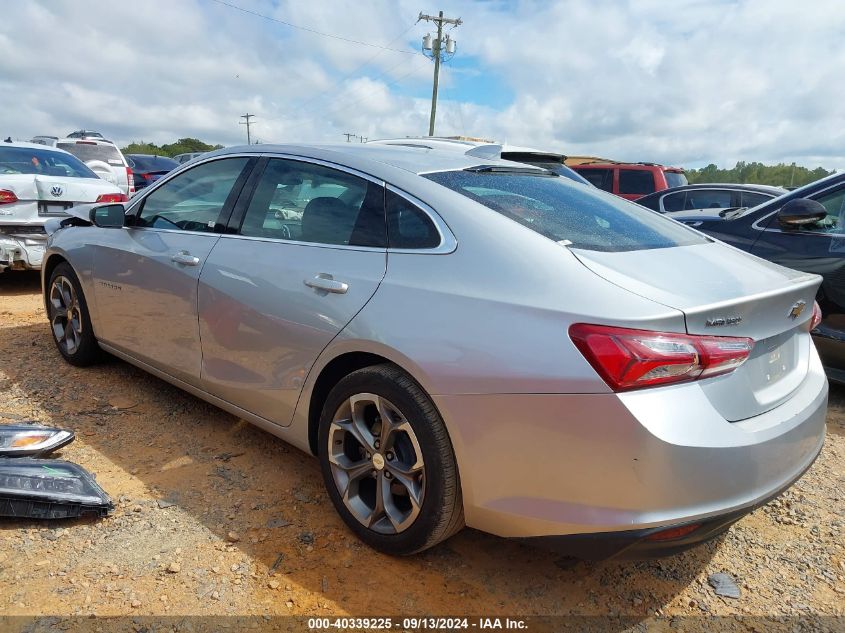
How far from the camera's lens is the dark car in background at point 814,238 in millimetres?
3959

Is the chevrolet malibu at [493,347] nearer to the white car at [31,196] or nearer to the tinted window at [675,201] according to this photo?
the white car at [31,196]

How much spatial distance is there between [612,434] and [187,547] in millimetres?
1712

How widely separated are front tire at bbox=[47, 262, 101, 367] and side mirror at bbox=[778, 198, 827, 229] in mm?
4626

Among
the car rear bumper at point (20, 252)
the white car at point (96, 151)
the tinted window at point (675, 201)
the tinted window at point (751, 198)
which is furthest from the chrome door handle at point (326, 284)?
the white car at point (96, 151)

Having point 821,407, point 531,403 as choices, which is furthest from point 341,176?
point 821,407

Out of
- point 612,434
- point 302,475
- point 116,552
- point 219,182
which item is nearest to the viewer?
point 612,434

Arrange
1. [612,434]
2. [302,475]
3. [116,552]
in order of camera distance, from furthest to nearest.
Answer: [302,475] < [116,552] < [612,434]

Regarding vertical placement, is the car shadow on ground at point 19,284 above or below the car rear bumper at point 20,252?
below

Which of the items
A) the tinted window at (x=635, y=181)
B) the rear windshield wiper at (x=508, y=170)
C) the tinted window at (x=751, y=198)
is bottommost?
the rear windshield wiper at (x=508, y=170)

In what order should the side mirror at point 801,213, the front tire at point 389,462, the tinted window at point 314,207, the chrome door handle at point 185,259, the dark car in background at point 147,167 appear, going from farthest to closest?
the dark car in background at point 147,167 < the side mirror at point 801,213 < the chrome door handle at point 185,259 < the tinted window at point 314,207 < the front tire at point 389,462

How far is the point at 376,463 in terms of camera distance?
2.41m

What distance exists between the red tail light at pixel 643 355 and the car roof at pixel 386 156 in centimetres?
113

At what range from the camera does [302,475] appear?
3.09 m

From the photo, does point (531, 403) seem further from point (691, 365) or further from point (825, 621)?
point (825, 621)
